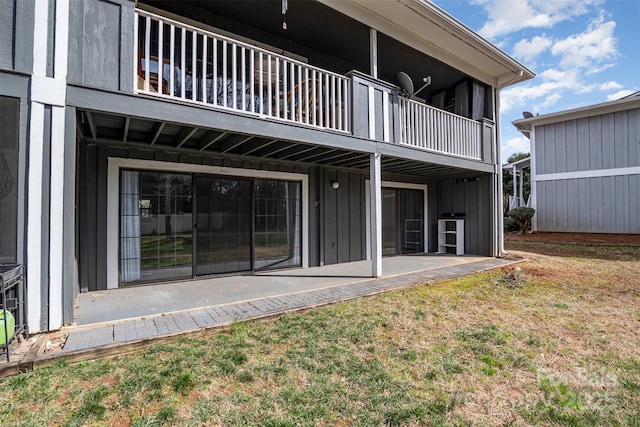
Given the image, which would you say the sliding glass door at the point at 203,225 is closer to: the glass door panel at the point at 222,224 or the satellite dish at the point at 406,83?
the glass door panel at the point at 222,224

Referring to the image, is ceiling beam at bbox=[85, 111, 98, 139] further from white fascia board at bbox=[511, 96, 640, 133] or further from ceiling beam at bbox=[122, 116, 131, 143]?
white fascia board at bbox=[511, 96, 640, 133]

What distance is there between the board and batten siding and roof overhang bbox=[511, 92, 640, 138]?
0.17m

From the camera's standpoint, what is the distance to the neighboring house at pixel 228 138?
279cm

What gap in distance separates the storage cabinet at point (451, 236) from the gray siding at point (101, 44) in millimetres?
7855

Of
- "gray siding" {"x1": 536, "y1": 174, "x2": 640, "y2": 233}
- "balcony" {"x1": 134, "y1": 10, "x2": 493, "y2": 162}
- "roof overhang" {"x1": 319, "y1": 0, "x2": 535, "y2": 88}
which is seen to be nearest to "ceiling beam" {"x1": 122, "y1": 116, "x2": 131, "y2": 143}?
"balcony" {"x1": 134, "y1": 10, "x2": 493, "y2": 162}

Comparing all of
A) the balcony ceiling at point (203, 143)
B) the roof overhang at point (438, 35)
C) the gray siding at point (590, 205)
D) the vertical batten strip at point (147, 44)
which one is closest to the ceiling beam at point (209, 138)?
the balcony ceiling at point (203, 143)

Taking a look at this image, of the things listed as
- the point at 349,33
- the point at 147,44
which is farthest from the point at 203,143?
the point at 349,33

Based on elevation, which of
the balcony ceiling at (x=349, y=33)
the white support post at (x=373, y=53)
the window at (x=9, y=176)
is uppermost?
the balcony ceiling at (x=349, y=33)

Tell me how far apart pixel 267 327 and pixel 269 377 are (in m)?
0.92

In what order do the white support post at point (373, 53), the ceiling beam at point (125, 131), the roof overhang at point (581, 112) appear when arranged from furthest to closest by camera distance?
the roof overhang at point (581, 112) < the white support post at point (373, 53) < the ceiling beam at point (125, 131)

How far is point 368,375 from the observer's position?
223cm

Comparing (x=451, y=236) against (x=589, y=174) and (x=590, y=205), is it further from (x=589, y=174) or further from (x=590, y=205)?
(x=589, y=174)

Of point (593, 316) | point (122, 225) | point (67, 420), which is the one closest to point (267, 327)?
point (67, 420)

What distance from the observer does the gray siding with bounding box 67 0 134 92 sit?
9.62 ft
